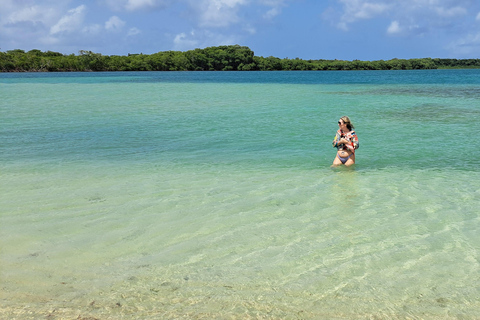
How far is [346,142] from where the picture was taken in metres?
9.76

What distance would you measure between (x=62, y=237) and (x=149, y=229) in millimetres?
1089

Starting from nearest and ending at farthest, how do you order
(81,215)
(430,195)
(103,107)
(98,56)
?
(81,215)
(430,195)
(103,107)
(98,56)

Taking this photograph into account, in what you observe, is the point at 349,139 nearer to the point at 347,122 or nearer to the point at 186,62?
the point at 347,122

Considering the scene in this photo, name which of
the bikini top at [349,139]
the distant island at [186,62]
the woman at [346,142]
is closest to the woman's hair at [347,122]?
the woman at [346,142]

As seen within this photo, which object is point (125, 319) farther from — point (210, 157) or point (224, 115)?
point (224, 115)

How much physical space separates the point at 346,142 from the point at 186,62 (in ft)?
565

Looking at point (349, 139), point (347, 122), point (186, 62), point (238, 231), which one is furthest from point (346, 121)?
point (186, 62)

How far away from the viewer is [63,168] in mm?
9859

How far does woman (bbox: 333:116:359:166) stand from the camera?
9.72 metres

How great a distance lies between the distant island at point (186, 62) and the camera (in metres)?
153

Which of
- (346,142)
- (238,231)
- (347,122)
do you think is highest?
(347,122)

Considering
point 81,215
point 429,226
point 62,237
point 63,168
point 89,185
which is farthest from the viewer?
point 63,168

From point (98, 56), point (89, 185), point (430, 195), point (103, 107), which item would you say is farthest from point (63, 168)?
point (98, 56)

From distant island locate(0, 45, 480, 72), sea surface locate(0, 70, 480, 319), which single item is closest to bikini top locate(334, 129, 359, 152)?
sea surface locate(0, 70, 480, 319)
